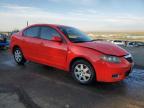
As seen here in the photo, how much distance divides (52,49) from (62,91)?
1754 mm

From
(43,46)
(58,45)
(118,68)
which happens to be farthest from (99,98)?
(43,46)

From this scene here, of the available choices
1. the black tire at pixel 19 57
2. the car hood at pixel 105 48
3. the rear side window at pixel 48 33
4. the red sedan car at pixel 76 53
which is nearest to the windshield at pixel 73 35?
the red sedan car at pixel 76 53

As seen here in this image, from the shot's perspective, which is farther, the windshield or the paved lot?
Result: the windshield

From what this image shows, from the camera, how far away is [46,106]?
4.44m

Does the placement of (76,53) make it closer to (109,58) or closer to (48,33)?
(109,58)

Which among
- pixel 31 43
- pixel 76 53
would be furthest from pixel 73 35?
pixel 31 43

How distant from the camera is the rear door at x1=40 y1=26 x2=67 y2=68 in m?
6.60

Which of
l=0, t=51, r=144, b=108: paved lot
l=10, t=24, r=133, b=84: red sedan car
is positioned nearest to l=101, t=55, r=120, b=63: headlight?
l=10, t=24, r=133, b=84: red sedan car

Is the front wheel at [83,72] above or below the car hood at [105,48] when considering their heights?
below

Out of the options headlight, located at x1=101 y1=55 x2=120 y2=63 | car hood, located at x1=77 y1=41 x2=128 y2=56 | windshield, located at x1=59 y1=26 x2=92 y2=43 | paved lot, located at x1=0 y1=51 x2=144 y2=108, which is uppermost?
windshield, located at x1=59 y1=26 x2=92 y2=43

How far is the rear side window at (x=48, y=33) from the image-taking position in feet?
23.1

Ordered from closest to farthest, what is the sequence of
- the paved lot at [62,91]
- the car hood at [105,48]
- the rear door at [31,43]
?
the paved lot at [62,91] < the car hood at [105,48] < the rear door at [31,43]

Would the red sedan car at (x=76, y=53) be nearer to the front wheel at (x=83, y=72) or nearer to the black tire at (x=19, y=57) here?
the front wheel at (x=83, y=72)

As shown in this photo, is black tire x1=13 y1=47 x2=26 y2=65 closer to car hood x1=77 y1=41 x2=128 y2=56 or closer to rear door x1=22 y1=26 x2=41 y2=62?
rear door x1=22 y1=26 x2=41 y2=62
